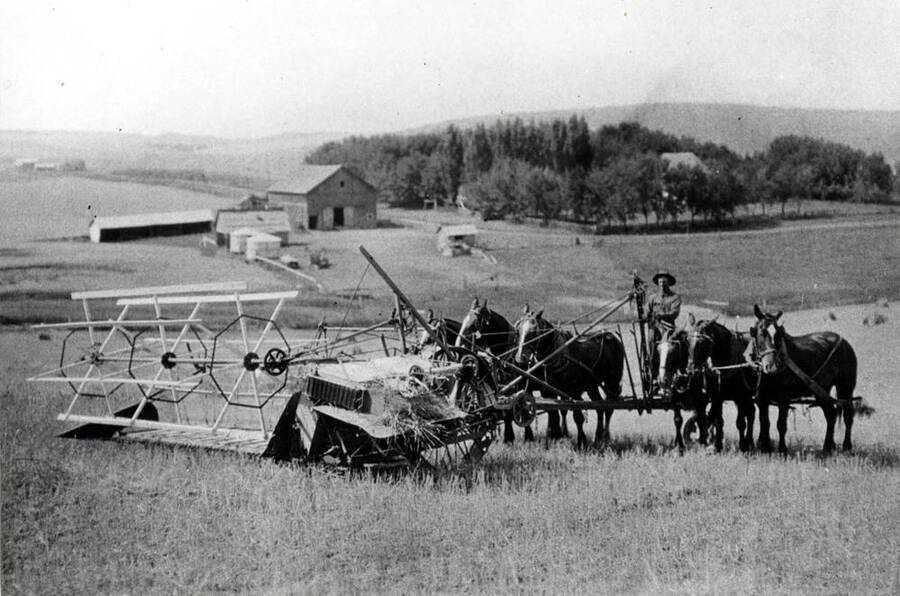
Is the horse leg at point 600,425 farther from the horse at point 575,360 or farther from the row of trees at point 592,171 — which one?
the row of trees at point 592,171

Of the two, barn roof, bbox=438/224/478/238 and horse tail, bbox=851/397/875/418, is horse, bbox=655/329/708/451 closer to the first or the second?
horse tail, bbox=851/397/875/418

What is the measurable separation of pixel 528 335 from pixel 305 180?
10.2 m

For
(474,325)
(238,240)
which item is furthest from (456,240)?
(474,325)

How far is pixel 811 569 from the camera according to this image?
714cm

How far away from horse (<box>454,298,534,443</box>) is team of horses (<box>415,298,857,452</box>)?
14mm

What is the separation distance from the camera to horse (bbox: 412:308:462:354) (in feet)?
35.2

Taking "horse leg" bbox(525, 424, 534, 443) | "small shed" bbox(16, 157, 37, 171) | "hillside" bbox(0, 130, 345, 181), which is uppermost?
"hillside" bbox(0, 130, 345, 181)

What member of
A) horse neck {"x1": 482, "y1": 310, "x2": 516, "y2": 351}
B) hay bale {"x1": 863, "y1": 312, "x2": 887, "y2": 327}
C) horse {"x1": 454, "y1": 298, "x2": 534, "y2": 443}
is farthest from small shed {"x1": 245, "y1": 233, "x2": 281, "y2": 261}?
hay bale {"x1": 863, "y1": 312, "x2": 887, "y2": 327}

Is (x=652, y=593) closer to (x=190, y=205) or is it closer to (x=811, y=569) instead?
(x=811, y=569)

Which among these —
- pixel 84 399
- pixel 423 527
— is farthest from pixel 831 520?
pixel 84 399

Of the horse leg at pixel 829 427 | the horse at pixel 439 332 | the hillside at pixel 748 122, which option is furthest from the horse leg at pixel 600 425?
the hillside at pixel 748 122

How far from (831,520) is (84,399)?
459 inches

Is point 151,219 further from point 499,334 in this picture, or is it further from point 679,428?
point 679,428

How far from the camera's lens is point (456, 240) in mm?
19109
